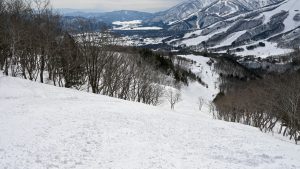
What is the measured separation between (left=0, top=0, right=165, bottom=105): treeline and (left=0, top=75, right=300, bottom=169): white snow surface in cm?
1695

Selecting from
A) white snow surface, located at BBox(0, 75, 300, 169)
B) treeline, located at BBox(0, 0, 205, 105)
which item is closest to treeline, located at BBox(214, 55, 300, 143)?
white snow surface, located at BBox(0, 75, 300, 169)

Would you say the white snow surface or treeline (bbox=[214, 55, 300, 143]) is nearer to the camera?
the white snow surface

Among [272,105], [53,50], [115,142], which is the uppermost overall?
[53,50]

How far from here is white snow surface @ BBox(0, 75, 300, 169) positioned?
1927 cm

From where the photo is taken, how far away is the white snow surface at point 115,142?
19.3 meters

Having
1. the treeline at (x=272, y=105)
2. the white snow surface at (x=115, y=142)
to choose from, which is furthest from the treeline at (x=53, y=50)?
the treeline at (x=272, y=105)

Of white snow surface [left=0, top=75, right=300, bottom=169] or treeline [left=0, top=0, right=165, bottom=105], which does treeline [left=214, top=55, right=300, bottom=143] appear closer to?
white snow surface [left=0, top=75, right=300, bottom=169]

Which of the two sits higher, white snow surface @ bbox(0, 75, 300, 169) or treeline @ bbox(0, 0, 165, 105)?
treeline @ bbox(0, 0, 165, 105)

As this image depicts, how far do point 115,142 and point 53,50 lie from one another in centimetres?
3043

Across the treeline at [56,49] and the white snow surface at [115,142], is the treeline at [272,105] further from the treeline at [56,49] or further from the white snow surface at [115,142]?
the treeline at [56,49]

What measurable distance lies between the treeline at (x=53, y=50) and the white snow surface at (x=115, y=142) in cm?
1695

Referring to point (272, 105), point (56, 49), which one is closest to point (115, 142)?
point (56, 49)

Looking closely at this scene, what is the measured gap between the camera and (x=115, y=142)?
23.1 m

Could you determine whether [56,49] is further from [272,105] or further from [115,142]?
[272,105]
